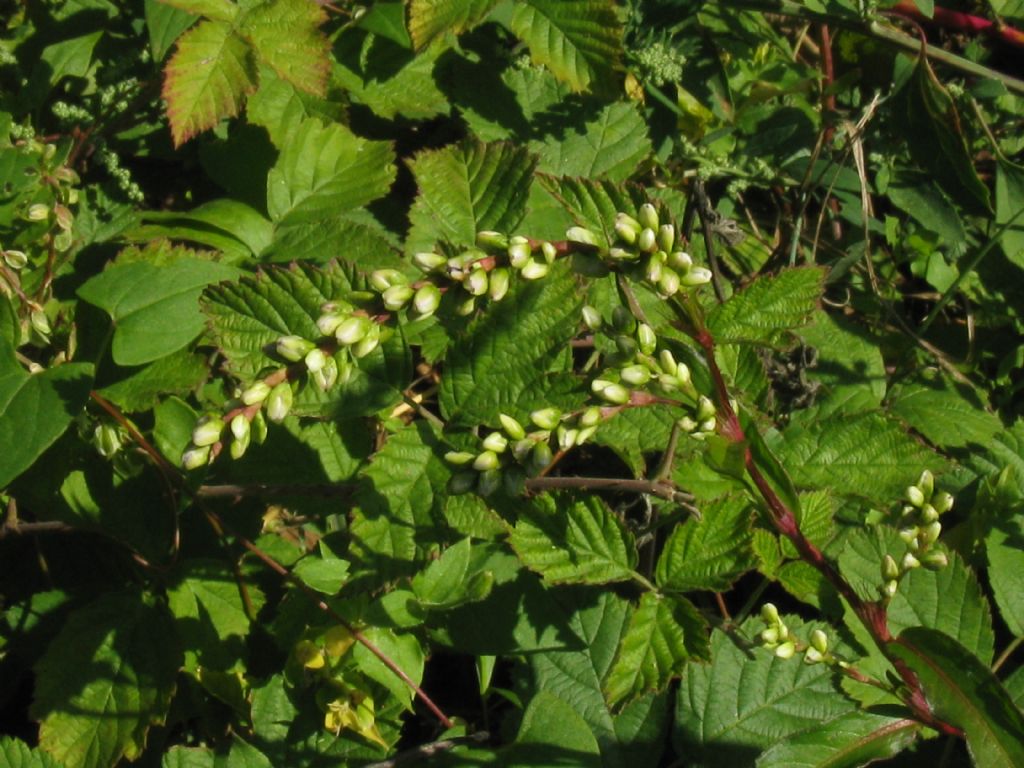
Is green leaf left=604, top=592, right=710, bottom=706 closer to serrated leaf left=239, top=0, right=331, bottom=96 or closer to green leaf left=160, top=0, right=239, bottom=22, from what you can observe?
serrated leaf left=239, top=0, right=331, bottom=96

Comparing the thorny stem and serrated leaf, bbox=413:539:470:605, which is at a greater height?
the thorny stem

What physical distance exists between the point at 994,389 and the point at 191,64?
98.3 inches

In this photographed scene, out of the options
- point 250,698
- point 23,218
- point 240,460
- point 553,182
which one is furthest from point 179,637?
point 553,182

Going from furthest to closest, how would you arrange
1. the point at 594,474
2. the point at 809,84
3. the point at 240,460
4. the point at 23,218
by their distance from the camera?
the point at 809,84 → the point at 594,474 → the point at 23,218 → the point at 240,460

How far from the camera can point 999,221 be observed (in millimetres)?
3162

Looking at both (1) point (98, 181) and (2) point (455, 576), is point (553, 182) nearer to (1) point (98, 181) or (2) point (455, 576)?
(2) point (455, 576)

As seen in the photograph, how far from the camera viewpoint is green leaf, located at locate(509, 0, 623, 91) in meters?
2.65

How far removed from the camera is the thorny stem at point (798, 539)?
1.67 m

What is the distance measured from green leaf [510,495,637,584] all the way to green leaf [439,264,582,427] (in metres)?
0.24

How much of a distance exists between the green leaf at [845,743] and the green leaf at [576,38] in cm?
164

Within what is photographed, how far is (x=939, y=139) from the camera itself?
120 inches

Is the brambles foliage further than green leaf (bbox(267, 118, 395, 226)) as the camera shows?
No

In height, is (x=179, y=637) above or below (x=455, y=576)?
below

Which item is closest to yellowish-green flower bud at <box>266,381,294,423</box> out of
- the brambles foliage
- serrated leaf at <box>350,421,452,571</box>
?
the brambles foliage
